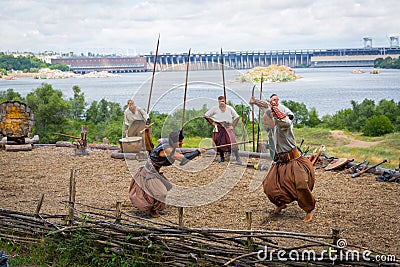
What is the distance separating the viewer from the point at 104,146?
34.7 ft

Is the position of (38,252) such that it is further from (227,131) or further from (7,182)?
Answer: (227,131)

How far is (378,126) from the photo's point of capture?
13.3 metres

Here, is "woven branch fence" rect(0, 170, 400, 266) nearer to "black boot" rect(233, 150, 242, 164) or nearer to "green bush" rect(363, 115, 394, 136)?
"black boot" rect(233, 150, 242, 164)

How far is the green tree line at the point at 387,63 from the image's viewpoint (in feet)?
91.3

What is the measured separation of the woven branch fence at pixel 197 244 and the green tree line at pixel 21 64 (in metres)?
21.3

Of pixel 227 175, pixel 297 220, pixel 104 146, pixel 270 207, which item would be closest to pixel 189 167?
pixel 227 175

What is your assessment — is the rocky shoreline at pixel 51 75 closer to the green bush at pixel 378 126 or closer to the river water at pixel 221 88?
the river water at pixel 221 88

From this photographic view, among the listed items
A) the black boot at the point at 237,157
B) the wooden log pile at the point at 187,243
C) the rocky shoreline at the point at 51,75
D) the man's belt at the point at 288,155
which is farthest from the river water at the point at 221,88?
the wooden log pile at the point at 187,243

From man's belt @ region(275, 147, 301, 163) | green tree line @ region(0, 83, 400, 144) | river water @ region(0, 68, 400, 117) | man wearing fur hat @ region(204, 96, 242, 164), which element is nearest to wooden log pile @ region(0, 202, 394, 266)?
man's belt @ region(275, 147, 301, 163)

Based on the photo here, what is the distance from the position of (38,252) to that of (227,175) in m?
3.25

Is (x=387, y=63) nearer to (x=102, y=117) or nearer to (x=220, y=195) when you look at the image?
(x=102, y=117)

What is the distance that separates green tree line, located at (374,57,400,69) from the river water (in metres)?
0.50

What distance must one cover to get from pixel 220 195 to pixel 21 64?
22065 mm

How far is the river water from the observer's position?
579cm
